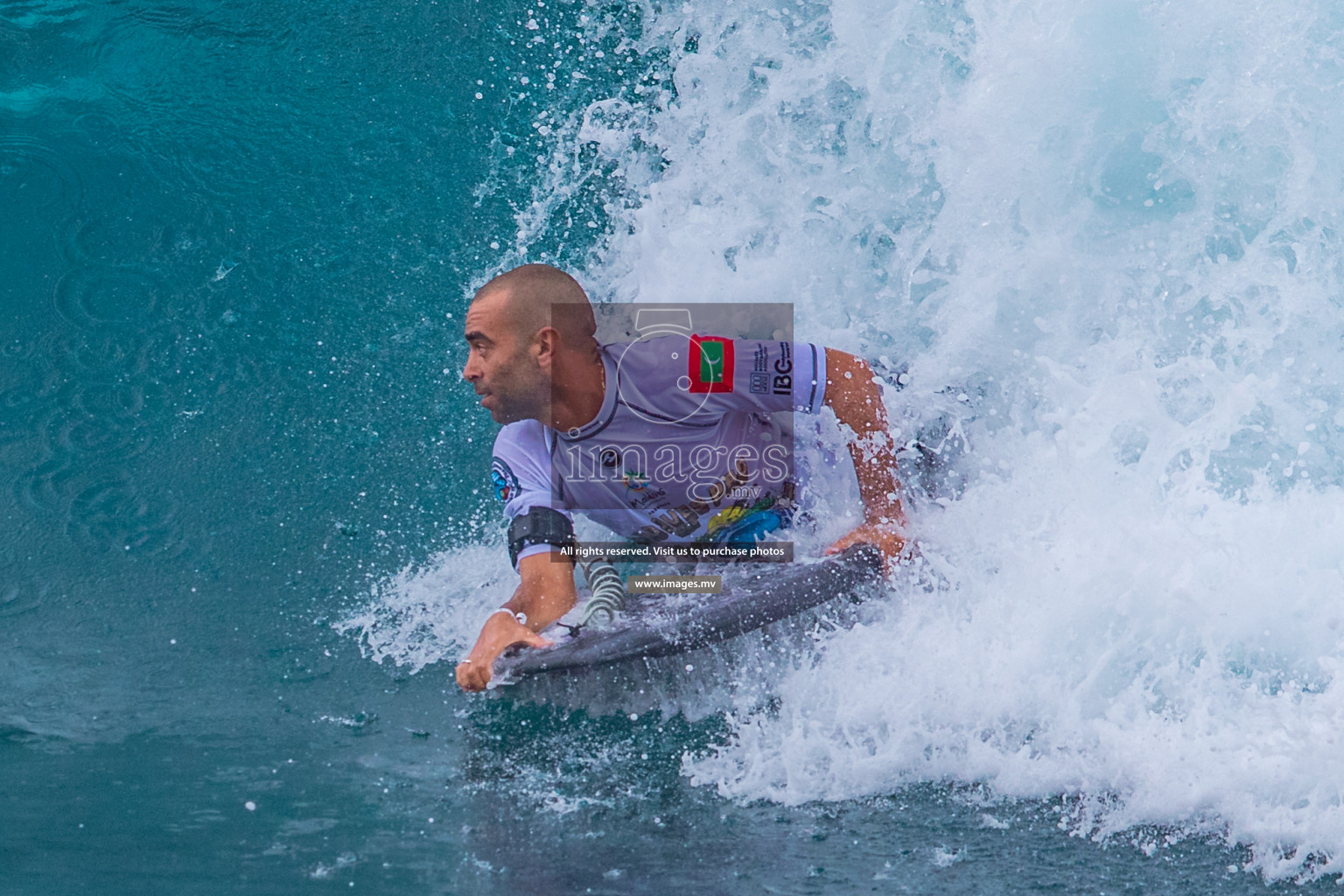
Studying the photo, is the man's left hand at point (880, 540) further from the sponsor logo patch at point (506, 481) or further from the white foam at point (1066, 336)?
the sponsor logo patch at point (506, 481)

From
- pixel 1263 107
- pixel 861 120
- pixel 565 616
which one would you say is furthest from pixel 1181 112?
pixel 565 616

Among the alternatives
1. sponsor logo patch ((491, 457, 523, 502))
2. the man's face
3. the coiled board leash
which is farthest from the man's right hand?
the man's face

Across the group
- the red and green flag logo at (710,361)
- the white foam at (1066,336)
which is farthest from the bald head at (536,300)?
the white foam at (1066,336)

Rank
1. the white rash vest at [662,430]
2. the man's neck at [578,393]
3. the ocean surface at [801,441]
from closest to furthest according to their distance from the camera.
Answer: the ocean surface at [801,441], the man's neck at [578,393], the white rash vest at [662,430]

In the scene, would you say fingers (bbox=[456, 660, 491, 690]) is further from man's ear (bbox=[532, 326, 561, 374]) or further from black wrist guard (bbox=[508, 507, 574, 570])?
man's ear (bbox=[532, 326, 561, 374])

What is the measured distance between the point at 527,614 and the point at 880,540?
100cm

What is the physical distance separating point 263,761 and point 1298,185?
12.0 ft

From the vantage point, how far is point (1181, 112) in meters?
3.74

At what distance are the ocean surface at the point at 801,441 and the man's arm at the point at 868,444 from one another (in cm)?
19

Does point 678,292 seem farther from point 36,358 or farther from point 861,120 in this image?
point 36,358

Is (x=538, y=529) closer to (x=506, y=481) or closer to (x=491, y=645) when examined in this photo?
(x=506, y=481)

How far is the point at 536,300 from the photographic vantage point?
2.81m

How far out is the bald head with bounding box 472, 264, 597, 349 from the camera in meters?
2.79

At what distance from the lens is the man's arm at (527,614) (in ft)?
9.07
